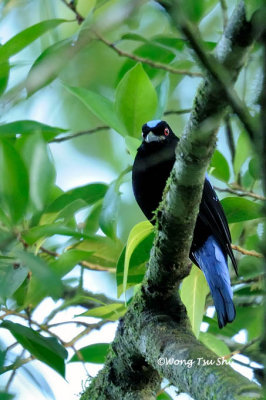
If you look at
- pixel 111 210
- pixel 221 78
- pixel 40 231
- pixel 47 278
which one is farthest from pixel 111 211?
pixel 221 78

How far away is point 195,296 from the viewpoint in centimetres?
295

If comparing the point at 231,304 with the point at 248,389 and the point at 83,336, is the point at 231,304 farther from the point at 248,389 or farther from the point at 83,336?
the point at 248,389

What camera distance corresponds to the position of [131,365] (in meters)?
2.52

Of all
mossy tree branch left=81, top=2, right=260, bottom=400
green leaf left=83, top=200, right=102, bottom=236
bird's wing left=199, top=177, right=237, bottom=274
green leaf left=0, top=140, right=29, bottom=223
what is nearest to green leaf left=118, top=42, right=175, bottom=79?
green leaf left=83, top=200, right=102, bottom=236

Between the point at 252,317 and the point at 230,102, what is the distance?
10.9 feet

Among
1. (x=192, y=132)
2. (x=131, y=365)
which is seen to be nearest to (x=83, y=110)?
(x=131, y=365)

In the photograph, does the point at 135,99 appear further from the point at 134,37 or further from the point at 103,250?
the point at 103,250

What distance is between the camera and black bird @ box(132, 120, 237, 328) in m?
3.16

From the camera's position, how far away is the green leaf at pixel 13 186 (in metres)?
1.36

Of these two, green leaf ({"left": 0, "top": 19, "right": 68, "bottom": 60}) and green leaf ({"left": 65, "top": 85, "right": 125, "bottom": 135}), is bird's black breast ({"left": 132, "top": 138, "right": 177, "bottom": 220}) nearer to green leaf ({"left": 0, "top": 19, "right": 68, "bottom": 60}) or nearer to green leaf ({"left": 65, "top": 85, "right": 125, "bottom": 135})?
green leaf ({"left": 65, "top": 85, "right": 125, "bottom": 135})

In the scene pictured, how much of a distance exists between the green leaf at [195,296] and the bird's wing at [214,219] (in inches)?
7.6

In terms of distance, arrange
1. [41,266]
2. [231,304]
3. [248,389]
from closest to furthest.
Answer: [41,266] < [248,389] < [231,304]

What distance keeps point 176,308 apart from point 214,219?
798 mm

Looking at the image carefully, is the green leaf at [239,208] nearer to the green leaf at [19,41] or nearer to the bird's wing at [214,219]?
the bird's wing at [214,219]
